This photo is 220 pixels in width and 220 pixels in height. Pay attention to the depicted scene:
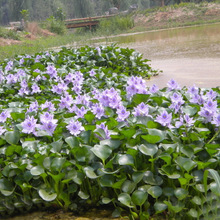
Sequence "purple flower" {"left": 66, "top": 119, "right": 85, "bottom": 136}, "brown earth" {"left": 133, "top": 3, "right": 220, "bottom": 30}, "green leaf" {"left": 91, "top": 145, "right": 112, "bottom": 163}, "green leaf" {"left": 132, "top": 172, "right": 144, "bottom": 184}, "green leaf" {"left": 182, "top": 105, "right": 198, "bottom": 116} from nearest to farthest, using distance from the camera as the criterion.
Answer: "green leaf" {"left": 132, "top": 172, "right": 144, "bottom": 184} < "green leaf" {"left": 91, "top": 145, "right": 112, "bottom": 163} < "purple flower" {"left": 66, "top": 119, "right": 85, "bottom": 136} < "green leaf" {"left": 182, "top": 105, "right": 198, "bottom": 116} < "brown earth" {"left": 133, "top": 3, "right": 220, "bottom": 30}

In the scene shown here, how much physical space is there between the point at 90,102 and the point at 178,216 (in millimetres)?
1211

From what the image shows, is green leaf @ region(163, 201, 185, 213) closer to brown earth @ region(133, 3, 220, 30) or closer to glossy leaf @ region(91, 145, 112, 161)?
glossy leaf @ region(91, 145, 112, 161)

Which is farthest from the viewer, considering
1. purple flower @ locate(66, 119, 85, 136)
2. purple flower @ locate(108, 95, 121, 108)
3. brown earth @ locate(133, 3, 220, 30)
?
brown earth @ locate(133, 3, 220, 30)

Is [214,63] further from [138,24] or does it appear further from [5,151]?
[138,24]

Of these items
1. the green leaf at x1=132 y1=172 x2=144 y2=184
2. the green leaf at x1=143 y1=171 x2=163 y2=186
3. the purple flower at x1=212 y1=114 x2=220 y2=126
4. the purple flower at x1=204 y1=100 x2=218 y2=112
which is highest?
the purple flower at x1=204 y1=100 x2=218 y2=112

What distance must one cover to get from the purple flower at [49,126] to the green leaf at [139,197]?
70cm

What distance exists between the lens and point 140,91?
2.36 m

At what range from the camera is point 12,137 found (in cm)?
204

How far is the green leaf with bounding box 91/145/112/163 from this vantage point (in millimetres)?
1718

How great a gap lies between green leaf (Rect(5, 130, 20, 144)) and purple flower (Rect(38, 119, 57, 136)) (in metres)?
0.14

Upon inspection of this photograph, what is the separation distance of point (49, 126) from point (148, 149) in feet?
2.21

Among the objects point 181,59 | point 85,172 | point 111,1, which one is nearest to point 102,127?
point 85,172

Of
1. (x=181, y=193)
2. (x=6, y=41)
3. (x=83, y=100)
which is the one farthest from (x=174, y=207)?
(x=6, y=41)

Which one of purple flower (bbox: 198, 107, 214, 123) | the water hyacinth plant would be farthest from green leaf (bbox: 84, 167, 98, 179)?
purple flower (bbox: 198, 107, 214, 123)
